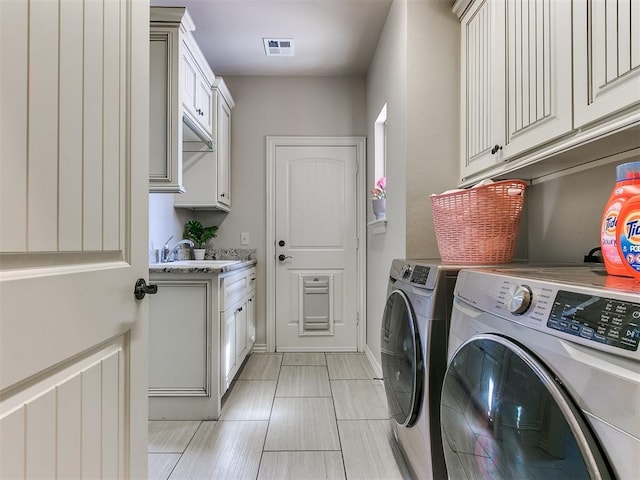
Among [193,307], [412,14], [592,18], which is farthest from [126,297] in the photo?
[412,14]

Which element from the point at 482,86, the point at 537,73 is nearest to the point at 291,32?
the point at 482,86

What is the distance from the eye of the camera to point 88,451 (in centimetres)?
78

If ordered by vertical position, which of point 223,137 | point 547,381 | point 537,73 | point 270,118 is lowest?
point 547,381

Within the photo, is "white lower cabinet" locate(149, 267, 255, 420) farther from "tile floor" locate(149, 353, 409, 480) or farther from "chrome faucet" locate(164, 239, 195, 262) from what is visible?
"chrome faucet" locate(164, 239, 195, 262)

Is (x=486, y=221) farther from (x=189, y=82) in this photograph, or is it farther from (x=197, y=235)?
(x=197, y=235)

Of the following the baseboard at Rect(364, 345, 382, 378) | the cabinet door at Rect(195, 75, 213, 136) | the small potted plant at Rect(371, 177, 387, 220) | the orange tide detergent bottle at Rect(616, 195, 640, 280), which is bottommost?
the baseboard at Rect(364, 345, 382, 378)

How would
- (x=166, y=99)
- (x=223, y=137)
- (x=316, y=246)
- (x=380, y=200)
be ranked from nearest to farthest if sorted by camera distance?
(x=166, y=99)
(x=380, y=200)
(x=223, y=137)
(x=316, y=246)

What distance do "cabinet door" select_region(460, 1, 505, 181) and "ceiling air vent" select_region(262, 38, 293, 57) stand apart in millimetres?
1431

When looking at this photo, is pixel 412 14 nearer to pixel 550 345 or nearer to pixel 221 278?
pixel 221 278

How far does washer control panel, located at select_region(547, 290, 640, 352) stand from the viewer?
0.52m

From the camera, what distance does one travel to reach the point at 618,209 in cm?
86

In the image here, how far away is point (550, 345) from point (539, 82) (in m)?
1.08

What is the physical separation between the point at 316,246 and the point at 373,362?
1169 mm

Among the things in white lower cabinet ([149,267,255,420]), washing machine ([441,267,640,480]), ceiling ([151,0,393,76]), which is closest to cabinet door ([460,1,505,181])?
ceiling ([151,0,393,76])
